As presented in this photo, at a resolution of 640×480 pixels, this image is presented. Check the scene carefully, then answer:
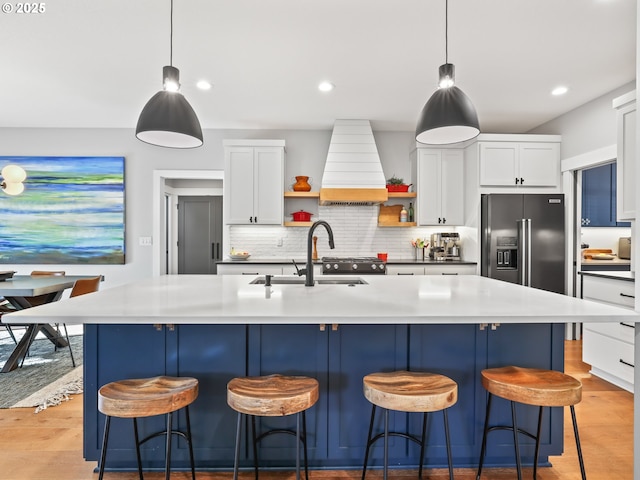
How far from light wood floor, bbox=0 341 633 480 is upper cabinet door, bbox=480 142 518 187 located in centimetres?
251

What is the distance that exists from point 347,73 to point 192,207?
163 inches

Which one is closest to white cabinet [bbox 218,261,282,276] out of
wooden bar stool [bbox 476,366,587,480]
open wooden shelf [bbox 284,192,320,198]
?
open wooden shelf [bbox 284,192,320,198]

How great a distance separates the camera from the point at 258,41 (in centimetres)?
285

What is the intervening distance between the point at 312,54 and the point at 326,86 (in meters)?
A: 0.62

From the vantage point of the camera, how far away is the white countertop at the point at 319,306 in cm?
144

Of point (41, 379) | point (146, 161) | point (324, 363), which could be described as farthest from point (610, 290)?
point (146, 161)

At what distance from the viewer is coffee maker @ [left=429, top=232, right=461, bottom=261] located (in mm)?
4953

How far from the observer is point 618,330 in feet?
9.95

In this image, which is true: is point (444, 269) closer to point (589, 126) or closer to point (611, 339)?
point (611, 339)

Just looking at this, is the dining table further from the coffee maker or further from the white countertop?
the coffee maker

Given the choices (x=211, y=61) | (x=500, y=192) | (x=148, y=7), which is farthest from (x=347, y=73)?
(x=500, y=192)

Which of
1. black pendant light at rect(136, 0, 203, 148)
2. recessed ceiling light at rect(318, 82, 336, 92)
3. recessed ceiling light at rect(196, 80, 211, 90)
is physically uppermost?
recessed ceiling light at rect(196, 80, 211, 90)

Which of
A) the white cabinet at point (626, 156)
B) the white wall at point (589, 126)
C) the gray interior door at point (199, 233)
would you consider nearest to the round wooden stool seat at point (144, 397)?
the white cabinet at point (626, 156)

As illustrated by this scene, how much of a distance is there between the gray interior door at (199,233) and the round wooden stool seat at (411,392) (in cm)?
537
